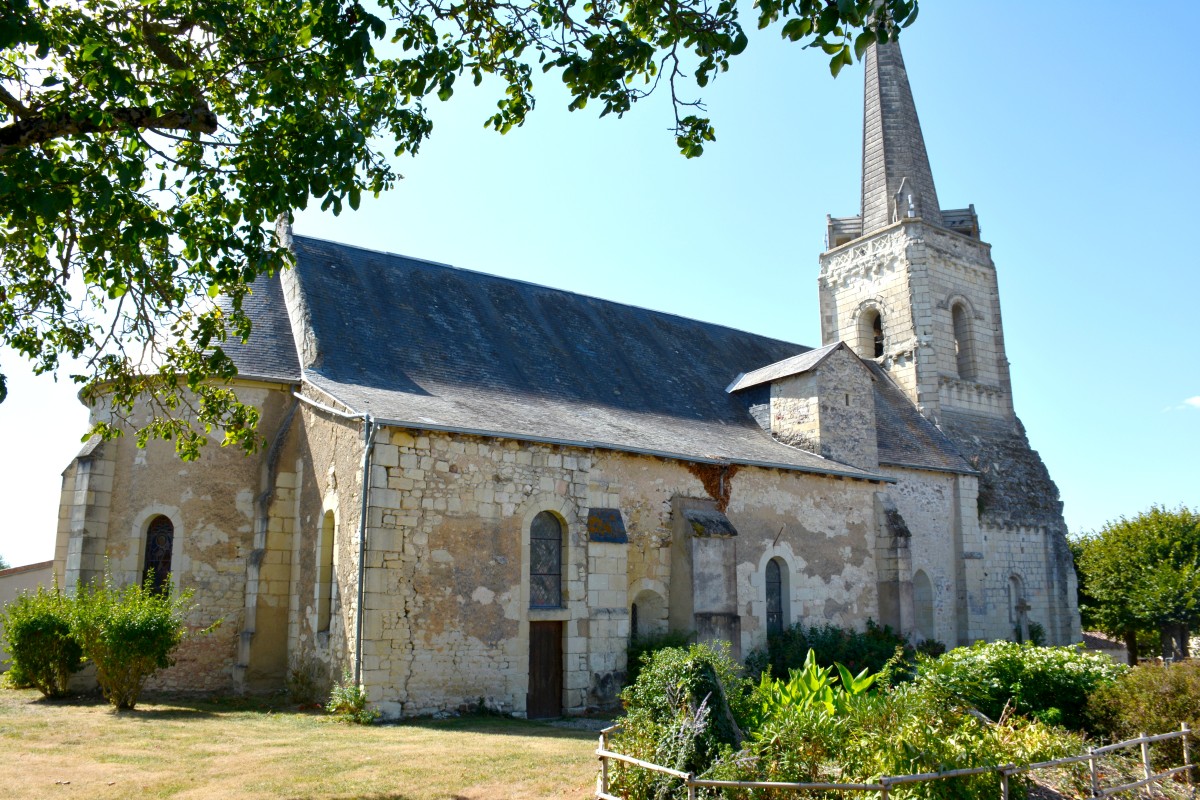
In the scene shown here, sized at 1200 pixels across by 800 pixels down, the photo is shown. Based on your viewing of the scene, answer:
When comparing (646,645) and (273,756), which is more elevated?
(646,645)

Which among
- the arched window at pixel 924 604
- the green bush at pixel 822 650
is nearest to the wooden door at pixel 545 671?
the green bush at pixel 822 650

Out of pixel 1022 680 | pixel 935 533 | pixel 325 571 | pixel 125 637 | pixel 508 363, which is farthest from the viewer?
pixel 935 533

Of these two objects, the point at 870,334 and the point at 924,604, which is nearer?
the point at 924,604

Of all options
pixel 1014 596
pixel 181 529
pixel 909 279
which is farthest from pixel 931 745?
pixel 909 279

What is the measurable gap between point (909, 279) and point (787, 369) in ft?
26.0

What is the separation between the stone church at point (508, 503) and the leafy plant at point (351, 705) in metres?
0.25

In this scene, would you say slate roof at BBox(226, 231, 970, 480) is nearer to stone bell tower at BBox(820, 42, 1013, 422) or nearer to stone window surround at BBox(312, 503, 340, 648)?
stone window surround at BBox(312, 503, 340, 648)

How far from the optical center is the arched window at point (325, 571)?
13609mm

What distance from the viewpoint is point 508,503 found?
44.8 ft

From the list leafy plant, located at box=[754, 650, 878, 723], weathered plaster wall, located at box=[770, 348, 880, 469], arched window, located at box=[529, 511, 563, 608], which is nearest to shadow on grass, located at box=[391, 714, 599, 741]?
arched window, located at box=[529, 511, 563, 608]

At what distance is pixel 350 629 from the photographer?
12.5 metres

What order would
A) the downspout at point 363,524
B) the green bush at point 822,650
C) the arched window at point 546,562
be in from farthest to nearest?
the green bush at point 822,650, the arched window at point 546,562, the downspout at point 363,524

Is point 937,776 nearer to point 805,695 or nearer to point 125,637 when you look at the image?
point 805,695

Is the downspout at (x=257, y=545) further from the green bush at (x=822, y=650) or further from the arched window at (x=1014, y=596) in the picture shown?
the arched window at (x=1014, y=596)
